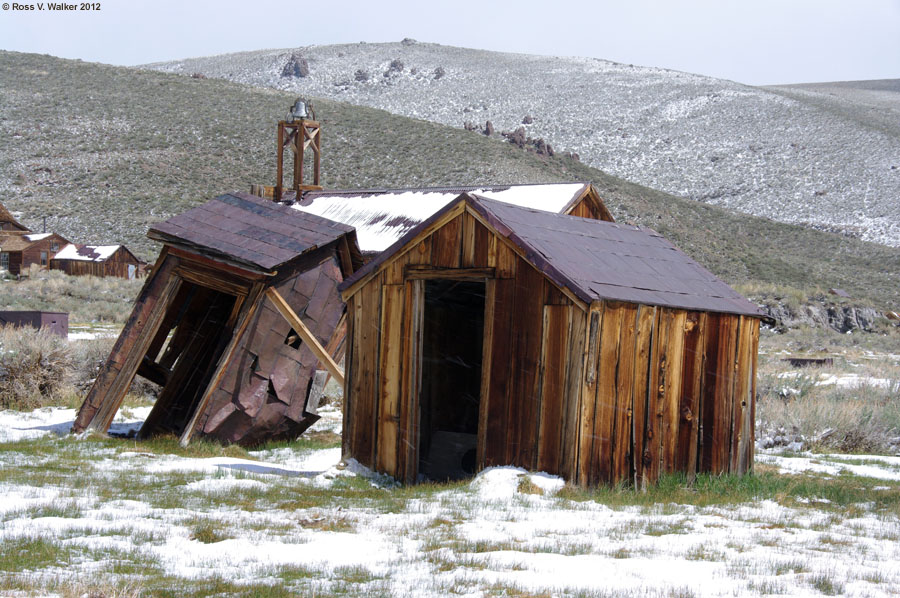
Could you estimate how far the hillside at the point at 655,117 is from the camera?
60656 millimetres

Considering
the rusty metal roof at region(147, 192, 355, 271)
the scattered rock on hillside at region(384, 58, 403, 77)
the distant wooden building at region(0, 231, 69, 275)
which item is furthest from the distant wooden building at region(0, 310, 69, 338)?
the scattered rock on hillside at region(384, 58, 403, 77)

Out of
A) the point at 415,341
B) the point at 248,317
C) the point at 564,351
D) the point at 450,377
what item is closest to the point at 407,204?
the point at 450,377

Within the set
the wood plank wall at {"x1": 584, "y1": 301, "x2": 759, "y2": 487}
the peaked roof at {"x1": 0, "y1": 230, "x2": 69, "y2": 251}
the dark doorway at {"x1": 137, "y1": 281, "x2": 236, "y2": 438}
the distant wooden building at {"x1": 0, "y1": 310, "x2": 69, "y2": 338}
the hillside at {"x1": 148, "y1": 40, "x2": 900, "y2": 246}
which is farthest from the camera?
the hillside at {"x1": 148, "y1": 40, "x2": 900, "y2": 246}

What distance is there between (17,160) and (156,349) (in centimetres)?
4208

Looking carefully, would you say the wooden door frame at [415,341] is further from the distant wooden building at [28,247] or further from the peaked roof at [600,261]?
the distant wooden building at [28,247]

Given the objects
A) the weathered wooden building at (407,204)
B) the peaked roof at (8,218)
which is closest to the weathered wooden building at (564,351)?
the weathered wooden building at (407,204)

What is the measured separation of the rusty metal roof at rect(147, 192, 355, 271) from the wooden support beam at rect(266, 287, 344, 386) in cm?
38

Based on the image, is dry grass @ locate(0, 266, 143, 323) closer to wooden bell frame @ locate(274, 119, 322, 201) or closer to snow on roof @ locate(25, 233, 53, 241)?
snow on roof @ locate(25, 233, 53, 241)

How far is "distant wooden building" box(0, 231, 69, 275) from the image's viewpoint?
43.2m

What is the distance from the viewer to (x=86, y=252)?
140 feet

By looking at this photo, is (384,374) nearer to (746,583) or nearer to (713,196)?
(746,583)

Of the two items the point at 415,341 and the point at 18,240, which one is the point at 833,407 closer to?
the point at 415,341

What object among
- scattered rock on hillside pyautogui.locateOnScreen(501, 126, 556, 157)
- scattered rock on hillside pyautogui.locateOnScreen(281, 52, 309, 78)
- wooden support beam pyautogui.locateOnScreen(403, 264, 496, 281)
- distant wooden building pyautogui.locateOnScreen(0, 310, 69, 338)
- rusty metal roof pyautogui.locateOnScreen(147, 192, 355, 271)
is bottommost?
distant wooden building pyautogui.locateOnScreen(0, 310, 69, 338)

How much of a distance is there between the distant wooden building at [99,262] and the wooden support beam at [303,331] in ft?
103
